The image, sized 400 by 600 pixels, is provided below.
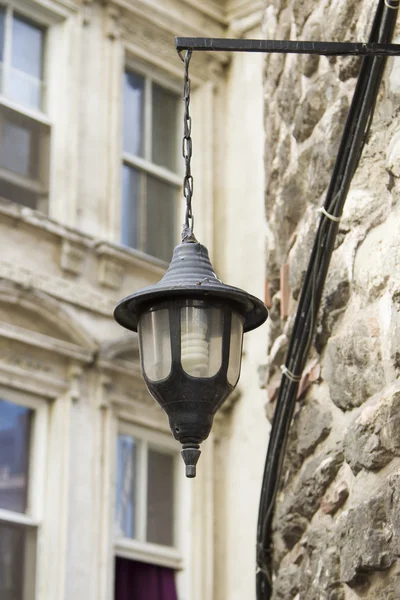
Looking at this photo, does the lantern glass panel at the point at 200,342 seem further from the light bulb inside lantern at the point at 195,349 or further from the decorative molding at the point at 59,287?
the decorative molding at the point at 59,287

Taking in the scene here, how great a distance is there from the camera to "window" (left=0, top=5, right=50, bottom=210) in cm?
1115

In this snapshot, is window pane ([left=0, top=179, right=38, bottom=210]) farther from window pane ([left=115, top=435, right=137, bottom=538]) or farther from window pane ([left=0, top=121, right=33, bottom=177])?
window pane ([left=115, top=435, right=137, bottom=538])

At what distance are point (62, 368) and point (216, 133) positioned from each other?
3680mm

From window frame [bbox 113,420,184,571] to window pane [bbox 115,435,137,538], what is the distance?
5 centimetres

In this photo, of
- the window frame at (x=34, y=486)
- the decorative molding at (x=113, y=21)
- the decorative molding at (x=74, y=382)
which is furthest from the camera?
the decorative molding at (x=113, y=21)

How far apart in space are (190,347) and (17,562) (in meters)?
6.17

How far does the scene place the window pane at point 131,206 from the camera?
1201cm

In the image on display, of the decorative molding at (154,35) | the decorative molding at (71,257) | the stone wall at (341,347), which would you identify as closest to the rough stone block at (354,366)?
the stone wall at (341,347)

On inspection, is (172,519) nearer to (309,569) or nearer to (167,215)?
(167,215)

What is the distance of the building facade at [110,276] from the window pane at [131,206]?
0.02 m

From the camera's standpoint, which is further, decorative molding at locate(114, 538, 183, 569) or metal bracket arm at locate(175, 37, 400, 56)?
decorative molding at locate(114, 538, 183, 569)

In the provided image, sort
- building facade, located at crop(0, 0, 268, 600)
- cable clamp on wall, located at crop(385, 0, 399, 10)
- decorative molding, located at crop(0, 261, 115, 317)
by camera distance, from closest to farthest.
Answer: cable clamp on wall, located at crop(385, 0, 399, 10)
building facade, located at crop(0, 0, 268, 600)
decorative molding, located at crop(0, 261, 115, 317)

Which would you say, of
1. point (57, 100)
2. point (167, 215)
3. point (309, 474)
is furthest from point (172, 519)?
point (309, 474)

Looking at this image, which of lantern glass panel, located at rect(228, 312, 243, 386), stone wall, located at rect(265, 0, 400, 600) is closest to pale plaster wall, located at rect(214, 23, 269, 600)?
stone wall, located at rect(265, 0, 400, 600)
